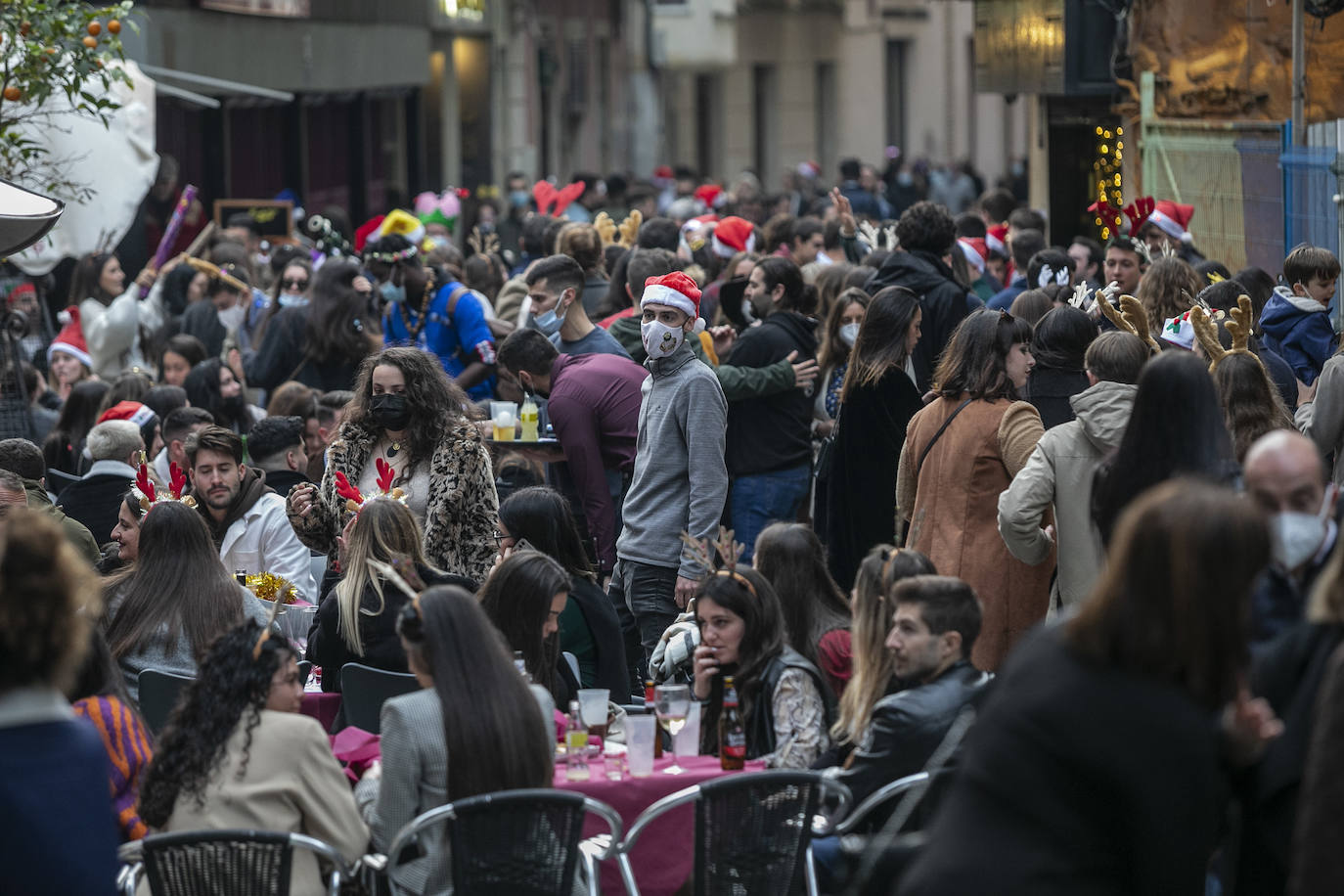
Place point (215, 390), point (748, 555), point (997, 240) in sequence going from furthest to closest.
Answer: point (997, 240) < point (215, 390) < point (748, 555)

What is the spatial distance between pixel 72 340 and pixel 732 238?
4.46 metres

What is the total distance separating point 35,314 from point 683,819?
30.4ft

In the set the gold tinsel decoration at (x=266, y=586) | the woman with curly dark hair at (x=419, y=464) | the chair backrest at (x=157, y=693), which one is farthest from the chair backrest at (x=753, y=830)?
the gold tinsel decoration at (x=266, y=586)

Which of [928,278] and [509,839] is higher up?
[928,278]

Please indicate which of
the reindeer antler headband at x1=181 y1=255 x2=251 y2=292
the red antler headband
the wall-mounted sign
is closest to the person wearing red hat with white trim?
the red antler headband

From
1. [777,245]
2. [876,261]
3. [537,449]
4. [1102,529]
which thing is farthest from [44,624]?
[777,245]

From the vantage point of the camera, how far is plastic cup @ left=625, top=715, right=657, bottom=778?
5.21 meters

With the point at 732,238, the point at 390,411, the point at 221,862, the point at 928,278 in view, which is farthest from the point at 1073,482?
the point at 732,238

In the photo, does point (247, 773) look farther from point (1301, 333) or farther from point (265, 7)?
point (265, 7)

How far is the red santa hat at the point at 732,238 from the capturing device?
43.7ft

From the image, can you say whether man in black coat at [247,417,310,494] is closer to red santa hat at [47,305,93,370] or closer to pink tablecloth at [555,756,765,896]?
red santa hat at [47,305,93,370]

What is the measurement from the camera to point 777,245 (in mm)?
13281

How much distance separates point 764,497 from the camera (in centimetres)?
892

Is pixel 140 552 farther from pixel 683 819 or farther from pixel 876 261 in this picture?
pixel 876 261
